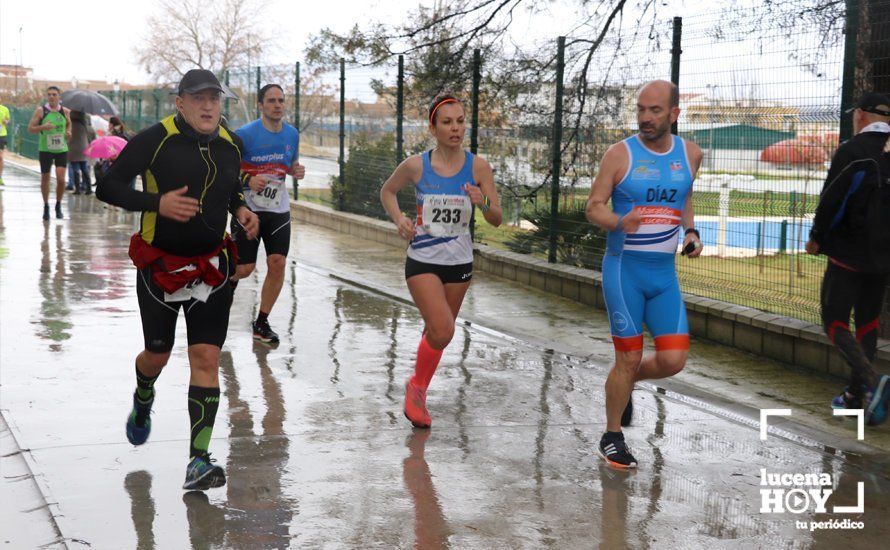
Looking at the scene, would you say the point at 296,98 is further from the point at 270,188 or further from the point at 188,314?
the point at 188,314

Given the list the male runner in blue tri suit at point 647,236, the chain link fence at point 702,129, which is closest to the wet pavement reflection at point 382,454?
the male runner in blue tri suit at point 647,236

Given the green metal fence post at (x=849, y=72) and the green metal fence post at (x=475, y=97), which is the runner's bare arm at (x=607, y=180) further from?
the green metal fence post at (x=475, y=97)

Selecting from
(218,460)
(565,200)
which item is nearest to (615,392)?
(218,460)

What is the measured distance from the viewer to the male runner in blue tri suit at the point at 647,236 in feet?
19.5

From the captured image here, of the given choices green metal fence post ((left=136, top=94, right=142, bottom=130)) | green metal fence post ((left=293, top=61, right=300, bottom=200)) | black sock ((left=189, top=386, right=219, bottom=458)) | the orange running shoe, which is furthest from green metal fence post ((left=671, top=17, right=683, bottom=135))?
green metal fence post ((left=136, top=94, right=142, bottom=130))

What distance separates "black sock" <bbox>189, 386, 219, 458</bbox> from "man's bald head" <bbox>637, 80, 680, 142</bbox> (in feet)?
8.52

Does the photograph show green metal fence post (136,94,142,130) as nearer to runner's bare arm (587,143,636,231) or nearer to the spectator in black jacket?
the spectator in black jacket

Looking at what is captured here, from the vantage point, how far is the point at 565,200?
12188 millimetres

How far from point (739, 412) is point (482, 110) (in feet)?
23.1

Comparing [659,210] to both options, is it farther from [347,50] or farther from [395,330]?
[347,50]

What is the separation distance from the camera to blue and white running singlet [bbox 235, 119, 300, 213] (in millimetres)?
9055

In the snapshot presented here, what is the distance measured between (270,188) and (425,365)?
288 centimetres

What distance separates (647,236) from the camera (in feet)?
19.5

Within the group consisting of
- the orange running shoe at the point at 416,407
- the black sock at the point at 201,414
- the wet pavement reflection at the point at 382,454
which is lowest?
the wet pavement reflection at the point at 382,454
